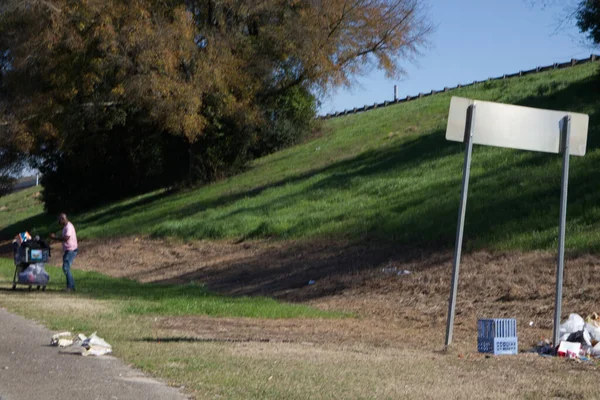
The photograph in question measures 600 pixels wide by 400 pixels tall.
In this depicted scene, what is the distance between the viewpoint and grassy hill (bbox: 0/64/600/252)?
1928 centimetres

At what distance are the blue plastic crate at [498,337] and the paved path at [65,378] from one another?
4000 mm

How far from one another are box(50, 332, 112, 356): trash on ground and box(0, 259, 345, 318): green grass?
12.5 ft

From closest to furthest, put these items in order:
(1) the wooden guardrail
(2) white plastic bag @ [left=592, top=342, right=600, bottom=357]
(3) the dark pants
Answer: (2) white plastic bag @ [left=592, top=342, right=600, bottom=357], (3) the dark pants, (1) the wooden guardrail

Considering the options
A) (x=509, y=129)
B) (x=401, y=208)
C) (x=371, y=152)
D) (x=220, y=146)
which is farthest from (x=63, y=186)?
(x=509, y=129)

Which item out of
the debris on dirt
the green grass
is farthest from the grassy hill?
the debris on dirt

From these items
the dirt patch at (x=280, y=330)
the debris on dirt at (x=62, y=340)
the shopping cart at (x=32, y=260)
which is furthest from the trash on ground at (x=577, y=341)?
the shopping cart at (x=32, y=260)

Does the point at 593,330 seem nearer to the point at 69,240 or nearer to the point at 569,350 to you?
the point at 569,350

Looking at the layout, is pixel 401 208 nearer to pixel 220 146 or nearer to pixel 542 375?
pixel 542 375

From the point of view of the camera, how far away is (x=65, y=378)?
862 cm

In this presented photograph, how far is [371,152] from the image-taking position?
36906 millimetres

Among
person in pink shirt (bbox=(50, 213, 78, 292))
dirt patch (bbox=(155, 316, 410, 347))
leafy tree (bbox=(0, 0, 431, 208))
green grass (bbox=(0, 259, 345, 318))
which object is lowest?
dirt patch (bbox=(155, 316, 410, 347))

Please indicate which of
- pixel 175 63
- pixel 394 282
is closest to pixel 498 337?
pixel 394 282

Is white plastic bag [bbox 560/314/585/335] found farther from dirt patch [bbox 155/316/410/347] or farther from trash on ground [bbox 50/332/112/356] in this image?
trash on ground [bbox 50/332/112/356]

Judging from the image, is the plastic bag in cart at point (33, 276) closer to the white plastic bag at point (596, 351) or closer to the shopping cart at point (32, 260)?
the shopping cart at point (32, 260)
